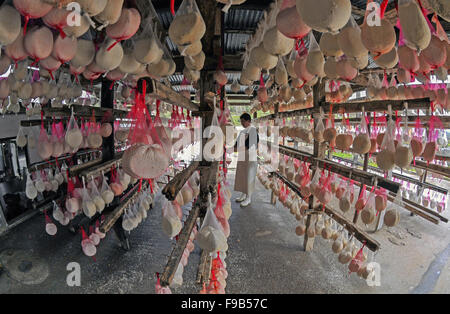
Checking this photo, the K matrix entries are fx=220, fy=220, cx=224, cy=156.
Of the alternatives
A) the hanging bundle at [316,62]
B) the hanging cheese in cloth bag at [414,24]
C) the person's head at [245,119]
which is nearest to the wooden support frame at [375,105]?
the hanging bundle at [316,62]

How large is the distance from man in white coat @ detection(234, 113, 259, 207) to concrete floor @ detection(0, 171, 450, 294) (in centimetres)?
80

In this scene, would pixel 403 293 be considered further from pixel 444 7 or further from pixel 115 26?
pixel 115 26

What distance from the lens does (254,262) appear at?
3041mm

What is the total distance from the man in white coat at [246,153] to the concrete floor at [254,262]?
2.61 ft

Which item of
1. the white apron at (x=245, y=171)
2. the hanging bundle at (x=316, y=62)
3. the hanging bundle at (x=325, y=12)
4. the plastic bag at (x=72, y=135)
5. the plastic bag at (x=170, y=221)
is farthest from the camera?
the white apron at (x=245, y=171)

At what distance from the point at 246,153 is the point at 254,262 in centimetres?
185

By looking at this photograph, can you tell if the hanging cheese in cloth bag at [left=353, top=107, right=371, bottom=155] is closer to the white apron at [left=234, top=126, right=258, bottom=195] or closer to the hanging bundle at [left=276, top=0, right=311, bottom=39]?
the hanging bundle at [left=276, top=0, right=311, bottom=39]

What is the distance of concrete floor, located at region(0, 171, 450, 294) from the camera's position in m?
2.61

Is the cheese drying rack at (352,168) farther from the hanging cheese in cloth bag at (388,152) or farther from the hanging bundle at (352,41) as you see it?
the hanging bundle at (352,41)

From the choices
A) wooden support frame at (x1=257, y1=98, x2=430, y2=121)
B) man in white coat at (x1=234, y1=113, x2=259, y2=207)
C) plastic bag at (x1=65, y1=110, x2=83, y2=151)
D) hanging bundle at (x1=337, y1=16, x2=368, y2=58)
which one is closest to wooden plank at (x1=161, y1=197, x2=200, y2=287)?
hanging bundle at (x1=337, y1=16, x2=368, y2=58)

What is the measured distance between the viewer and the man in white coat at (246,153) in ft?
13.1

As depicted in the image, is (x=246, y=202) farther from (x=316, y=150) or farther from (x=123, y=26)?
(x=123, y=26)
